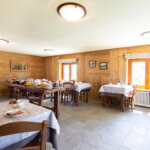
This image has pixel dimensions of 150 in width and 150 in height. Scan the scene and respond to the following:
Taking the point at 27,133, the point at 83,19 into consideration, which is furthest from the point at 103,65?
the point at 27,133

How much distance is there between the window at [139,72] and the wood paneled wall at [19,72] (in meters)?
5.44

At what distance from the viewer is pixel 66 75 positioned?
639cm

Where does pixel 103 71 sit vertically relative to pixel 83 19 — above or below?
below

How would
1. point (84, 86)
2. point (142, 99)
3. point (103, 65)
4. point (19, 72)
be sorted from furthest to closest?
point (19, 72) < point (103, 65) < point (84, 86) < point (142, 99)

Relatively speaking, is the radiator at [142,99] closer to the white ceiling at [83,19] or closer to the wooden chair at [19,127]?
the white ceiling at [83,19]

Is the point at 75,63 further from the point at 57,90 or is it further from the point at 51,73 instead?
the point at 57,90

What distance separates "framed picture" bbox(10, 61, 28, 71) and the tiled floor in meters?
4.31

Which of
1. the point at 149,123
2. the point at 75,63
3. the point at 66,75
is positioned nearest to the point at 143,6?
the point at 149,123

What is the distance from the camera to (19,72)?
611 cm

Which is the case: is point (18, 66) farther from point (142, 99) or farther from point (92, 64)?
point (142, 99)

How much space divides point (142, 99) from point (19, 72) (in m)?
6.28

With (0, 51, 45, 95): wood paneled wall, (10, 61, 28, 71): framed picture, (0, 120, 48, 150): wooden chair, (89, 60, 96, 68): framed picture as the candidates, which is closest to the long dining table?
(0, 120, 48, 150): wooden chair

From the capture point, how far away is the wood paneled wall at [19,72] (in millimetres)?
5464

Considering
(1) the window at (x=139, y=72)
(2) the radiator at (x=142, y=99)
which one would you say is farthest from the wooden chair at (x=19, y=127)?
(1) the window at (x=139, y=72)
